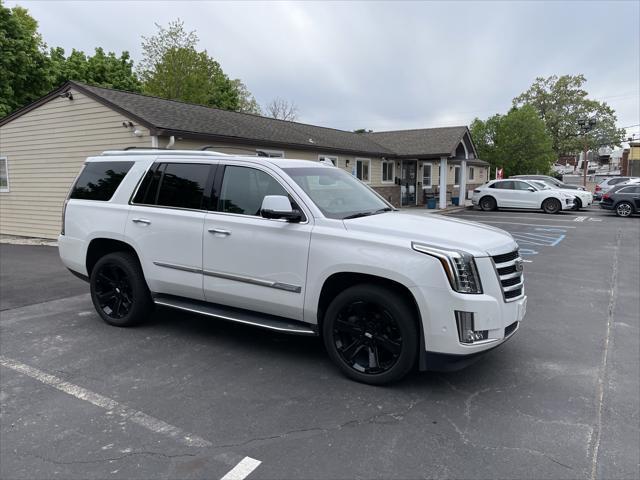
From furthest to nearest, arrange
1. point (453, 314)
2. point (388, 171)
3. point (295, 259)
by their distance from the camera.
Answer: point (388, 171), point (295, 259), point (453, 314)

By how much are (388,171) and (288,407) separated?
21656 mm

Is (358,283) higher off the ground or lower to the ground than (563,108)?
lower

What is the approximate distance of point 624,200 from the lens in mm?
20000

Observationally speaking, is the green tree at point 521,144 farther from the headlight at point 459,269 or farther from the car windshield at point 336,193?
the headlight at point 459,269

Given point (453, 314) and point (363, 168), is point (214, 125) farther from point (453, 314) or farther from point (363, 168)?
point (453, 314)

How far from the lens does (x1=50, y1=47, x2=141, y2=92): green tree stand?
25.9 m

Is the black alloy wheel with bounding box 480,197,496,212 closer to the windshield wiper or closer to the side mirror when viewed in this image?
the windshield wiper

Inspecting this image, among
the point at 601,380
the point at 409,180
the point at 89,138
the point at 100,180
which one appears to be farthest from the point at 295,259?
the point at 409,180

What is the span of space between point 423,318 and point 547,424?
1.13 meters

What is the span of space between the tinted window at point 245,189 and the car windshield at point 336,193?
22 cm

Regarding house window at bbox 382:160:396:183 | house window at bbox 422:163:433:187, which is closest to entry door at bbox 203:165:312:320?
house window at bbox 382:160:396:183

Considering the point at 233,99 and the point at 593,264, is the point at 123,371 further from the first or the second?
the point at 233,99

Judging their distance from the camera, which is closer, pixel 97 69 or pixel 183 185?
pixel 183 185

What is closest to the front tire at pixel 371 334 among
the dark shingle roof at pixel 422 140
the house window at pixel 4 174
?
the house window at pixel 4 174
